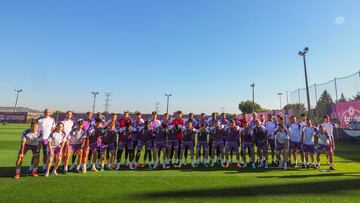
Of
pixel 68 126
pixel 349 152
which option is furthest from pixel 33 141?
pixel 349 152

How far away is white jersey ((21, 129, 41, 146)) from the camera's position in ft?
28.9

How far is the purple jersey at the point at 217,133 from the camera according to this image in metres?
11.2

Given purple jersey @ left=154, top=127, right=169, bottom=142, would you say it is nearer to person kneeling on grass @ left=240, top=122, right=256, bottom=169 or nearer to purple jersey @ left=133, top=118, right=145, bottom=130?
purple jersey @ left=133, top=118, right=145, bottom=130

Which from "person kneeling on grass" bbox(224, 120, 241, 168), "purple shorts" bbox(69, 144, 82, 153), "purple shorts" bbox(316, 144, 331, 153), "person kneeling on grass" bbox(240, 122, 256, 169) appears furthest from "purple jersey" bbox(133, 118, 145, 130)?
"purple shorts" bbox(316, 144, 331, 153)

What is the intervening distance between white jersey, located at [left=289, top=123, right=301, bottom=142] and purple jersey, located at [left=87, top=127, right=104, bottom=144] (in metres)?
8.28

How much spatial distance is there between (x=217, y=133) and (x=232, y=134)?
654 mm

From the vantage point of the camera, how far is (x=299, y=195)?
21.7ft

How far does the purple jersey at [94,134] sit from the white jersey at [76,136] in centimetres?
26

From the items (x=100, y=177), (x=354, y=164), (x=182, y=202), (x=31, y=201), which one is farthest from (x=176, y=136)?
(x=354, y=164)

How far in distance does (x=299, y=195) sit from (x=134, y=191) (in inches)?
167

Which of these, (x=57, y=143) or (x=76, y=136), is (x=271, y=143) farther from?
(x=57, y=143)

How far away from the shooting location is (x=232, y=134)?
11.2 m

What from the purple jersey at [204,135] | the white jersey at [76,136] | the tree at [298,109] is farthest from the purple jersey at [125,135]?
the tree at [298,109]

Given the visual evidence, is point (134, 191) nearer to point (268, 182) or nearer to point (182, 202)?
point (182, 202)
